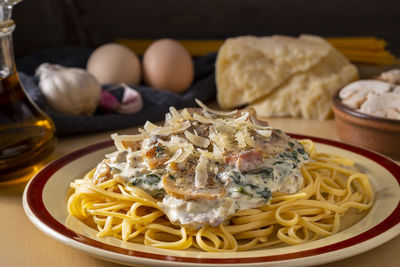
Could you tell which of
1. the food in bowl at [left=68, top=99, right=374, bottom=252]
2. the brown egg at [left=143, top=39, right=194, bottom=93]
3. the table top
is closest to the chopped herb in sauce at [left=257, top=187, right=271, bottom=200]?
the food in bowl at [left=68, top=99, right=374, bottom=252]

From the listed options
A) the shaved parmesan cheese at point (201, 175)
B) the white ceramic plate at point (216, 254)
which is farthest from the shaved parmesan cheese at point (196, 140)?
the white ceramic plate at point (216, 254)

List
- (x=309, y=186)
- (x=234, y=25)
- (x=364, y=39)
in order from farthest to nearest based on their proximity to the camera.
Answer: (x=234, y=25)
(x=364, y=39)
(x=309, y=186)

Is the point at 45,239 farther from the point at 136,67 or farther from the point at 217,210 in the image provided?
the point at 136,67

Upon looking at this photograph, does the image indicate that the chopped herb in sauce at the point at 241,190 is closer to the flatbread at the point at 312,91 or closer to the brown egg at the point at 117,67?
the flatbread at the point at 312,91

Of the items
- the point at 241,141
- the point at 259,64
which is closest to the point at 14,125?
the point at 241,141

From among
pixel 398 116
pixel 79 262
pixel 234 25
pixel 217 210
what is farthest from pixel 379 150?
pixel 234 25
